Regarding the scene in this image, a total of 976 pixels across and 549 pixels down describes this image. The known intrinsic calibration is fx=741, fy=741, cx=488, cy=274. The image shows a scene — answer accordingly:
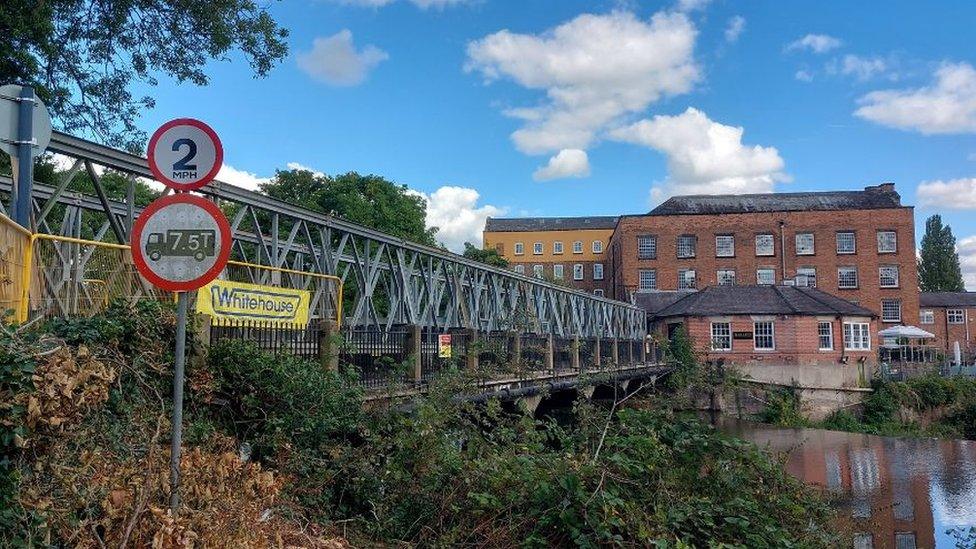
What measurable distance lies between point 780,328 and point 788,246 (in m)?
19.1

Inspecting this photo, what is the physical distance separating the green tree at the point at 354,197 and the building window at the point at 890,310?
36245 millimetres

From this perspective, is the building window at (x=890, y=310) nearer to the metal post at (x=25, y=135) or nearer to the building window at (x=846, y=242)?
the building window at (x=846, y=242)

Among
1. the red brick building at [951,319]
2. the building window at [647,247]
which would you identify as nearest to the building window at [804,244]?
the building window at [647,247]

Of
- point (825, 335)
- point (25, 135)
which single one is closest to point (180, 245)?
point (25, 135)

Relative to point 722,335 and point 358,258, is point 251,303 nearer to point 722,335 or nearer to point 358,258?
point 358,258

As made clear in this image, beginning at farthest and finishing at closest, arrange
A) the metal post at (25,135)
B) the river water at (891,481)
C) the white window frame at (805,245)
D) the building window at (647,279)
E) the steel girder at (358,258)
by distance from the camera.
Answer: the building window at (647,279), the white window frame at (805,245), the river water at (891,481), the steel girder at (358,258), the metal post at (25,135)

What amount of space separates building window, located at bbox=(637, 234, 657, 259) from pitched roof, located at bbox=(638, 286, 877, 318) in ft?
46.4

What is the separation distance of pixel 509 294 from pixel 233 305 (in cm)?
1635

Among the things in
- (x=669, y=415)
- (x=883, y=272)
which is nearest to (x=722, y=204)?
(x=883, y=272)

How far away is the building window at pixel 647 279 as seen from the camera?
59969 mm

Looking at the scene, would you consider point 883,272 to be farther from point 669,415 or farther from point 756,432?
point 669,415

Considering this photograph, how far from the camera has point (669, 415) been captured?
7598 millimetres

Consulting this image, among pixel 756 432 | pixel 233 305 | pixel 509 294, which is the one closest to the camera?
pixel 233 305

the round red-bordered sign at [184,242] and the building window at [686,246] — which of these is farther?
the building window at [686,246]
